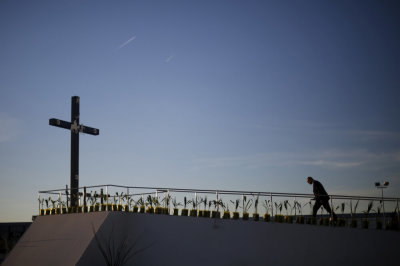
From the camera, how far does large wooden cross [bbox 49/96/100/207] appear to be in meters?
16.8

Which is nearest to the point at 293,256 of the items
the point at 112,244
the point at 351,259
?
the point at 351,259

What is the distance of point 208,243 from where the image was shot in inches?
555

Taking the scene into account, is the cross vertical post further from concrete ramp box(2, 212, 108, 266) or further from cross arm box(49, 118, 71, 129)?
concrete ramp box(2, 212, 108, 266)

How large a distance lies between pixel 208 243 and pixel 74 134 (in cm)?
718

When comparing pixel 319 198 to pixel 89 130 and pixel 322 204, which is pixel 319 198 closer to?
pixel 322 204

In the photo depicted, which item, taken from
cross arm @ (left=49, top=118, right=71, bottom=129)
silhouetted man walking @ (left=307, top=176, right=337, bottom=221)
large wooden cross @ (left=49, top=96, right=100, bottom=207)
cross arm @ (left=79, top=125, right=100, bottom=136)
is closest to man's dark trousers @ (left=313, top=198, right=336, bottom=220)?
silhouetted man walking @ (left=307, top=176, right=337, bottom=221)

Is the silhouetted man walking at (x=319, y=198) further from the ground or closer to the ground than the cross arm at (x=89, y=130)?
closer to the ground

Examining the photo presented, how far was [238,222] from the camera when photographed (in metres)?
14.2

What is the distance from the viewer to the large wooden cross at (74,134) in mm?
16803

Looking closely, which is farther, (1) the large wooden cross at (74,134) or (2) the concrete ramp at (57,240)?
(1) the large wooden cross at (74,134)

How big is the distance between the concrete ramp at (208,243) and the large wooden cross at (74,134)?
2375mm

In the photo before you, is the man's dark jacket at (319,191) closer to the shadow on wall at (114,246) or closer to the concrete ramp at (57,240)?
the shadow on wall at (114,246)

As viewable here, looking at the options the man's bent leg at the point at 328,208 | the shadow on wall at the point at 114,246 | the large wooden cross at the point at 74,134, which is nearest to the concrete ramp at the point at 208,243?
the shadow on wall at the point at 114,246

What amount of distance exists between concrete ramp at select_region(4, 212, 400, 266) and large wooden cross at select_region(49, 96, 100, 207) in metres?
2.37
